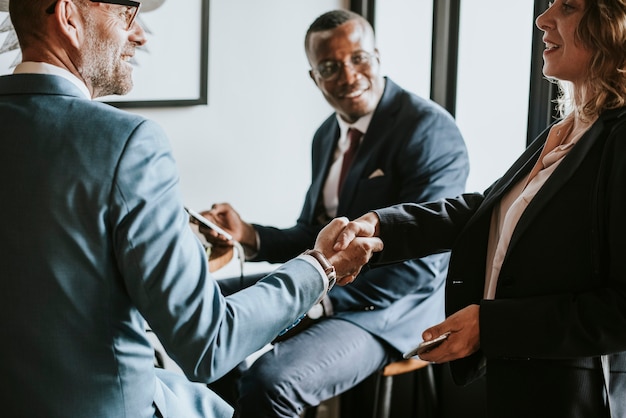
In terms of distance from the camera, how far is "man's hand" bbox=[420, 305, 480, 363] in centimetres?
176

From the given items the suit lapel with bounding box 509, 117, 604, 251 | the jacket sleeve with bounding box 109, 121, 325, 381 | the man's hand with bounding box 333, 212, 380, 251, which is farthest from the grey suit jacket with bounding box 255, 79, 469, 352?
the jacket sleeve with bounding box 109, 121, 325, 381

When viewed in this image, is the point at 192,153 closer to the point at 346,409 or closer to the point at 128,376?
the point at 346,409

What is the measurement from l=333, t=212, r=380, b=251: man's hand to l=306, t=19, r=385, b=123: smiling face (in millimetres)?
943

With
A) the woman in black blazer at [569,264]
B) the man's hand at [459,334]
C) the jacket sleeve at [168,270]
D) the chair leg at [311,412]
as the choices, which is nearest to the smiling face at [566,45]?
the woman in black blazer at [569,264]

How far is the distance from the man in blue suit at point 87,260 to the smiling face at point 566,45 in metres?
0.93

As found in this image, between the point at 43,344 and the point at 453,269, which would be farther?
the point at 453,269

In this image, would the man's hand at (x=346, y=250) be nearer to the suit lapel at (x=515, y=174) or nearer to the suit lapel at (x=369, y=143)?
the suit lapel at (x=515, y=174)

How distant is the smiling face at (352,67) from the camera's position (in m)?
2.95

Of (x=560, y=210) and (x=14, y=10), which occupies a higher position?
(x=14, y=10)

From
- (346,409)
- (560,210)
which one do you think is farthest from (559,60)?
(346,409)

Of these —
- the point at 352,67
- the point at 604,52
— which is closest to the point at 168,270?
the point at 604,52

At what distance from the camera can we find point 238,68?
11.3 feet

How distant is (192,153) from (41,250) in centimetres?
208

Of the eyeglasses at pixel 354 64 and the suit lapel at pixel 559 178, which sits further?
the eyeglasses at pixel 354 64
